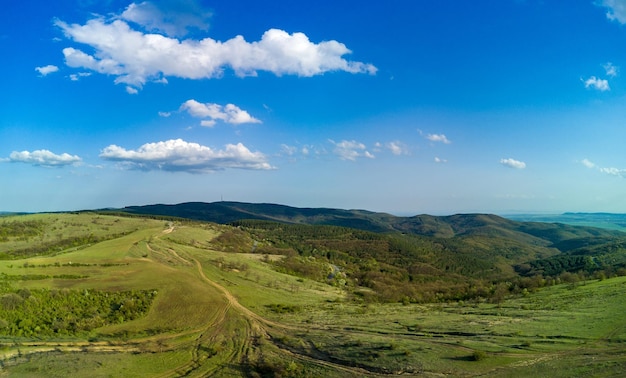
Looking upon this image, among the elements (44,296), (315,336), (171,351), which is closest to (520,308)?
(315,336)

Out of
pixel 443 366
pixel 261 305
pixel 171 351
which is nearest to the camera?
pixel 443 366

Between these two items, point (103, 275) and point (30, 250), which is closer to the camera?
point (103, 275)

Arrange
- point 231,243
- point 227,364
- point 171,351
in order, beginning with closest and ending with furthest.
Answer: point 227,364 < point 171,351 < point 231,243

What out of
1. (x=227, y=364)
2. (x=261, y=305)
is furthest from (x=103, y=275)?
(x=227, y=364)

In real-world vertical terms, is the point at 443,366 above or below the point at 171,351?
above

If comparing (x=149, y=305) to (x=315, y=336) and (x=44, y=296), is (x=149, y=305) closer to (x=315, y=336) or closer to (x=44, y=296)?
(x=44, y=296)

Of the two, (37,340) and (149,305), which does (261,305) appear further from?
(37,340)
